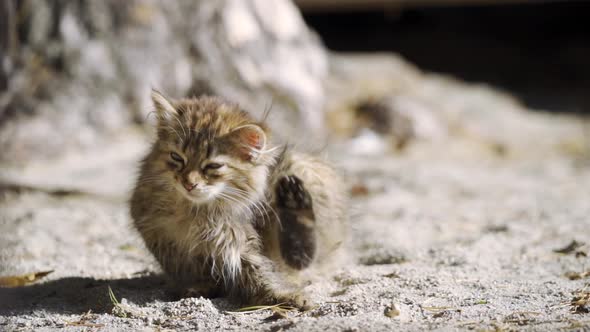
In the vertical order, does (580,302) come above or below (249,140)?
below

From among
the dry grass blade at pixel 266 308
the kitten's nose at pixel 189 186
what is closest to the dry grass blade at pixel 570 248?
the dry grass blade at pixel 266 308

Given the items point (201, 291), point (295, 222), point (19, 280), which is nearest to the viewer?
point (201, 291)

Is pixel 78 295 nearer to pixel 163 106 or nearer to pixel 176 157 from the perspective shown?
pixel 176 157

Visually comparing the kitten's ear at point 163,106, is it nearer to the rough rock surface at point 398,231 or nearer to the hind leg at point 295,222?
the hind leg at point 295,222

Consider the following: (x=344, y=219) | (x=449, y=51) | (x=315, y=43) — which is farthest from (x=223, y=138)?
(x=449, y=51)

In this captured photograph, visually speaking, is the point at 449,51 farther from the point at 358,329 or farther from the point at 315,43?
the point at 358,329

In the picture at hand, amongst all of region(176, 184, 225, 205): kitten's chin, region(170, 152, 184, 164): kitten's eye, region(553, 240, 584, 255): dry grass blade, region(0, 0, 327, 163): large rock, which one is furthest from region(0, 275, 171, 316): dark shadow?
region(0, 0, 327, 163): large rock

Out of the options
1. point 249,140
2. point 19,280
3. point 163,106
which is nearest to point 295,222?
point 249,140

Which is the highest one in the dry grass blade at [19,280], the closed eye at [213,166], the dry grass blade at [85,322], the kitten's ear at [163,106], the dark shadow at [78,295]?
the kitten's ear at [163,106]
